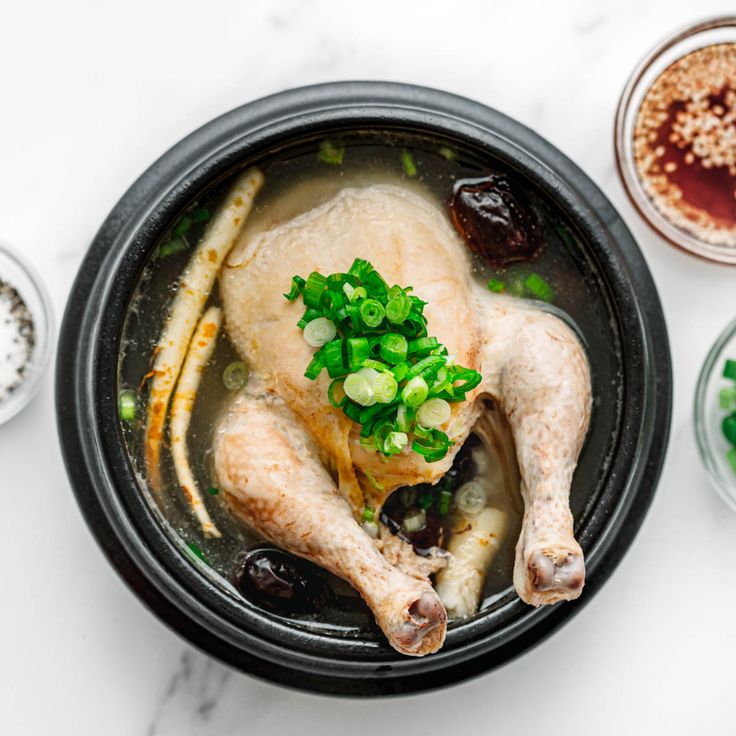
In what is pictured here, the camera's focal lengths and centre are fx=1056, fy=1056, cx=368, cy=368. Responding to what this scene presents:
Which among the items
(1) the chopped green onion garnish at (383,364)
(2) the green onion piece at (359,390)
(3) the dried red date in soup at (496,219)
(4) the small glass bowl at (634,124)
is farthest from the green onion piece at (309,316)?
(4) the small glass bowl at (634,124)

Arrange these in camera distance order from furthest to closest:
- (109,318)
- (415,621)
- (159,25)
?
(159,25) < (109,318) < (415,621)

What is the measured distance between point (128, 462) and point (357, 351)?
1.33ft

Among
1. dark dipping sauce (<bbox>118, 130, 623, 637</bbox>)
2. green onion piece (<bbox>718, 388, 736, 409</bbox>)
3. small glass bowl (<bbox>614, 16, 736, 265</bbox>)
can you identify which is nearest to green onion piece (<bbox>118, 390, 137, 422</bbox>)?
dark dipping sauce (<bbox>118, 130, 623, 637</bbox>)

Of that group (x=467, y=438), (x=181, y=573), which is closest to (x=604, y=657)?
(x=467, y=438)

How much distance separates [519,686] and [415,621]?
657mm

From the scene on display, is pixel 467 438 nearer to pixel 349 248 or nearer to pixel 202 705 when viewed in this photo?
pixel 349 248

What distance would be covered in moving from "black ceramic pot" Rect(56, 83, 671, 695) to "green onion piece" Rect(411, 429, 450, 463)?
0.27 m

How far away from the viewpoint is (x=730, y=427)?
2066 mm

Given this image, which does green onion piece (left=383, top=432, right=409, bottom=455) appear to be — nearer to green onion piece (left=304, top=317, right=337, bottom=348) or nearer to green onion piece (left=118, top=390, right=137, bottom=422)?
green onion piece (left=304, top=317, right=337, bottom=348)

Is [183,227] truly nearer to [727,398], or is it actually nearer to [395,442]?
[395,442]

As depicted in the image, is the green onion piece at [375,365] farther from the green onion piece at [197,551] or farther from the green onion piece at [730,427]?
the green onion piece at [730,427]

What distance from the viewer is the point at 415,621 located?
1498 millimetres

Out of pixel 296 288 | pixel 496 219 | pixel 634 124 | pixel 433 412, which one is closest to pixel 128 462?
pixel 296 288

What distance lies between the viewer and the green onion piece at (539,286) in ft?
6.04
